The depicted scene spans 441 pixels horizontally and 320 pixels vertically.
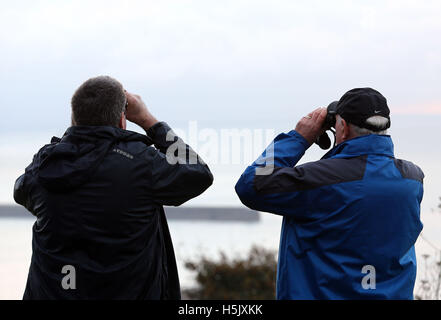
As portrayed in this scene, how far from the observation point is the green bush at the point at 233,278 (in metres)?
7.36

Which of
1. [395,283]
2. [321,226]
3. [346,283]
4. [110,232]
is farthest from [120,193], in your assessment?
[395,283]

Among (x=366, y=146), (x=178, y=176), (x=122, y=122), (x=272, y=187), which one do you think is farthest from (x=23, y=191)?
(x=366, y=146)

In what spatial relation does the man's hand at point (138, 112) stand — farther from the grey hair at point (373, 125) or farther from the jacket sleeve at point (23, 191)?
the grey hair at point (373, 125)

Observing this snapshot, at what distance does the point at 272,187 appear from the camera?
8.44 feet

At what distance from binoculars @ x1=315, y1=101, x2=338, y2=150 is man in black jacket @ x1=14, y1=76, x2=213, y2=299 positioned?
656mm

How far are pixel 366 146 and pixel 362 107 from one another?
170mm

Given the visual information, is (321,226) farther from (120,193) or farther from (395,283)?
(120,193)

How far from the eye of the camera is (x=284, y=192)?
2557 mm

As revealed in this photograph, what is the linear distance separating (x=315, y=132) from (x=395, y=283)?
0.75m

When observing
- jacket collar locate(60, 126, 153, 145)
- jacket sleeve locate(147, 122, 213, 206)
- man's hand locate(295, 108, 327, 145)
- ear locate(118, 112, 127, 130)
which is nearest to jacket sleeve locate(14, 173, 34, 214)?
jacket collar locate(60, 126, 153, 145)

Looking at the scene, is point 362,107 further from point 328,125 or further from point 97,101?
point 97,101

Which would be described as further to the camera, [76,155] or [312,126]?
[312,126]

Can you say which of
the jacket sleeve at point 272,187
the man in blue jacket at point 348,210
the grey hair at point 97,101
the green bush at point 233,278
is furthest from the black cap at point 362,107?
the green bush at point 233,278

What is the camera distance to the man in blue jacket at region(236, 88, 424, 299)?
2.56m
